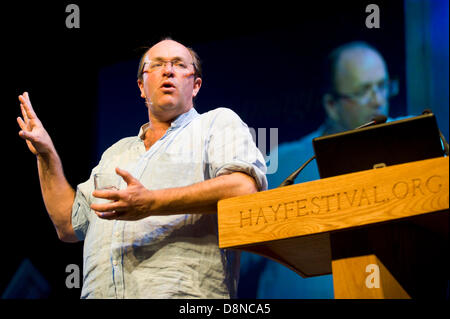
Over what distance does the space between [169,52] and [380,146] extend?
1041 mm

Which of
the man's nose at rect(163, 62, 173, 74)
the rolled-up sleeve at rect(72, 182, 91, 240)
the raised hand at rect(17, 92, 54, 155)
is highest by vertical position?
the man's nose at rect(163, 62, 173, 74)

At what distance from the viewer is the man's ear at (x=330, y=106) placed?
9.12ft

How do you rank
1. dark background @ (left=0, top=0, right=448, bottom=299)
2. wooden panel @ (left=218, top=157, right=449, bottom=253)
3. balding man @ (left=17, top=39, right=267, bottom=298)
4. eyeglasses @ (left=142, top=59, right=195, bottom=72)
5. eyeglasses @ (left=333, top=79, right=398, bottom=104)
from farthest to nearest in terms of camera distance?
dark background @ (left=0, top=0, right=448, bottom=299) → eyeglasses @ (left=333, top=79, right=398, bottom=104) → eyeglasses @ (left=142, top=59, right=195, bottom=72) → balding man @ (left=17, top=39, right=267, bottom=298) → wooden panel @ (left=218, top=157, right=449, bottom=253)

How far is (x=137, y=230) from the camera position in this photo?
172cm

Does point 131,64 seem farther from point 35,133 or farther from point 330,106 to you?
point 35,133

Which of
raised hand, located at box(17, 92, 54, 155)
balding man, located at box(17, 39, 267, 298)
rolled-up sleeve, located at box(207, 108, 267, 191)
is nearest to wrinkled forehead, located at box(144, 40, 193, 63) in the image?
balding man, located at box(17, 39, 267, 298)

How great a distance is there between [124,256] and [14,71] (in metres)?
1.82

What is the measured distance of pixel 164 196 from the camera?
159 centimetres

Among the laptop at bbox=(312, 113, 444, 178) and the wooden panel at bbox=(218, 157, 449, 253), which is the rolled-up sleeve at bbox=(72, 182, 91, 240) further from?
the laptop at bbox=(312, 113, 444, 178)

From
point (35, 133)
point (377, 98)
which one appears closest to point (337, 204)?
point (35, 133)

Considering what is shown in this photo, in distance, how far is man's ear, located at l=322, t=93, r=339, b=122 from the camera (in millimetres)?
2781

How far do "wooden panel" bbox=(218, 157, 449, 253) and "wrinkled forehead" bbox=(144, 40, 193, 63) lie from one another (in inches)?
33.5

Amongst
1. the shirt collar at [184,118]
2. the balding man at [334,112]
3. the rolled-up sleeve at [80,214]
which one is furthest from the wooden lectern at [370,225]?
the balding man at [334,112]
